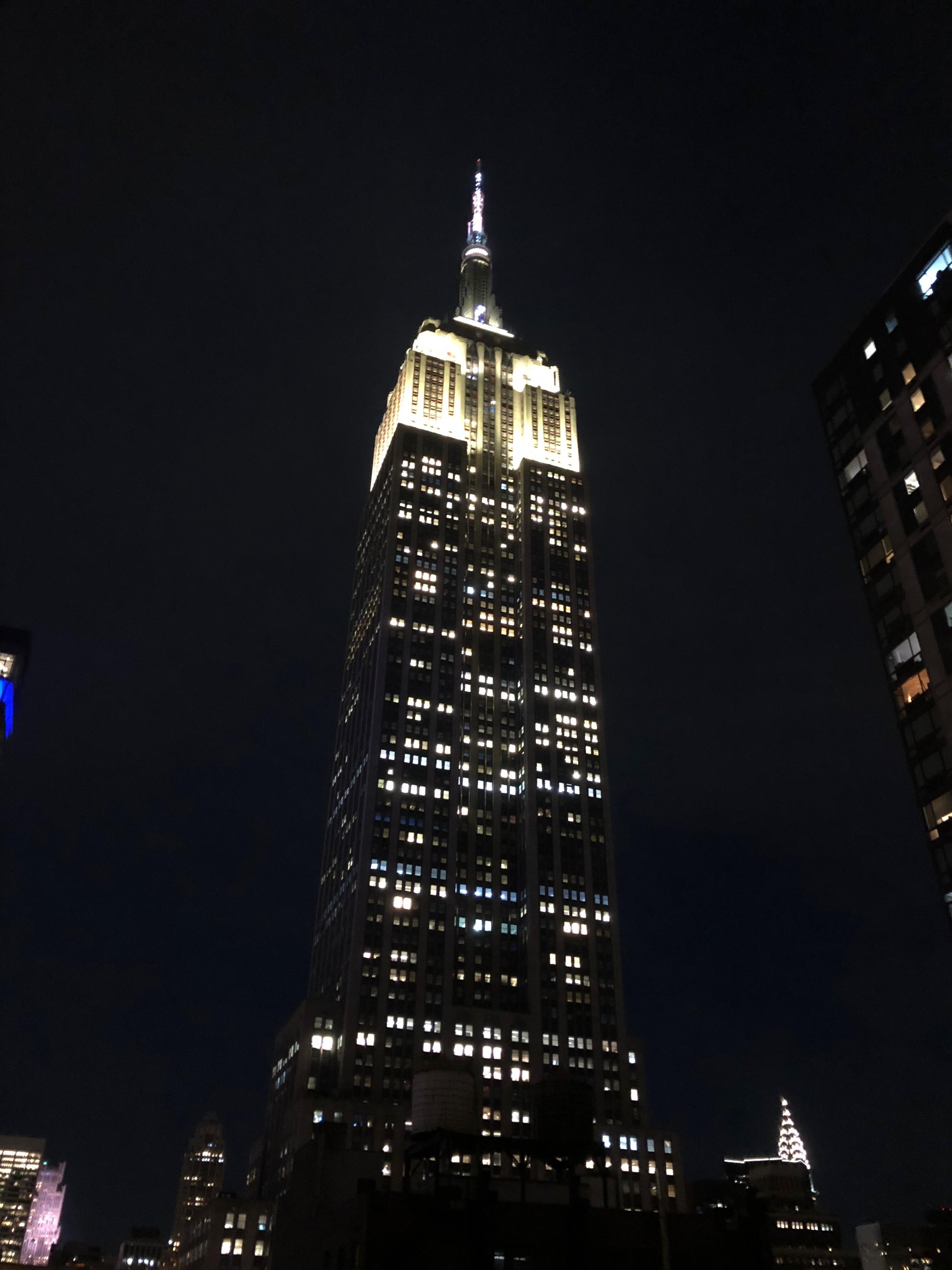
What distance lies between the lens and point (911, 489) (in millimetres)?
73500

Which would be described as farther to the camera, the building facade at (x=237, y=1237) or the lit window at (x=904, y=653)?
the building facade at (x=237, y=1237)

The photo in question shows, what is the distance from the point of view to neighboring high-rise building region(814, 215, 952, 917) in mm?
66938

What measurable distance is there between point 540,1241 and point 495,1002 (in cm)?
9954

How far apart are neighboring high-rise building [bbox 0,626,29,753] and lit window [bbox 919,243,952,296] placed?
511 feet

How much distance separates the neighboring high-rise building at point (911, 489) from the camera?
220ft

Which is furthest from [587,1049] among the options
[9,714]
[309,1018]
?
[9,714]

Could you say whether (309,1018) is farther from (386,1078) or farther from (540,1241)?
(540,1241)

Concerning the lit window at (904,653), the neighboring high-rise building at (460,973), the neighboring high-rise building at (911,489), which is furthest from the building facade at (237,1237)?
the lit window at (904,653)

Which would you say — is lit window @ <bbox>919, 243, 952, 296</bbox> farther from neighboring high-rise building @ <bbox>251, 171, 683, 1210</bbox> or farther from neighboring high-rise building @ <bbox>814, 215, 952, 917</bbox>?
neighboring high-rise building @ <bbox>251, 171, 683, 1210</bbox>

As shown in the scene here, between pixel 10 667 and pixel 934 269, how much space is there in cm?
16077

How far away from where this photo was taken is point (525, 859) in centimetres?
19038

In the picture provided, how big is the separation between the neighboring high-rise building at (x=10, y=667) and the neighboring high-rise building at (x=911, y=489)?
5888 inches

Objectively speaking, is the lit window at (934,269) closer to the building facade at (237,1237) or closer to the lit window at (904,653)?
the lit window at (904,653)

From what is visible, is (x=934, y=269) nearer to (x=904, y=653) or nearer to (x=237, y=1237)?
(x=904, y=653)
